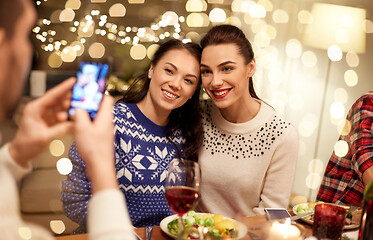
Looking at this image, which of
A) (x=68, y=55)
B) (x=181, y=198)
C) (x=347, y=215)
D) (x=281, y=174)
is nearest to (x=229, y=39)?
(x=281, y=174)

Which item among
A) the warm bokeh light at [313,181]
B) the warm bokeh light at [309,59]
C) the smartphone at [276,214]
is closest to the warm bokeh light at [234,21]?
the warm bokeh light at [309,59]

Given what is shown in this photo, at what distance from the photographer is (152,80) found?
1.66 m

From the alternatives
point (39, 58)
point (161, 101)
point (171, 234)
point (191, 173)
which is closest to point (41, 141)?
point (39, 58)

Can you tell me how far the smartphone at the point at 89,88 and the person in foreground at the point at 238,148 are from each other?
1059mm

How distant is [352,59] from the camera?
3.28 m

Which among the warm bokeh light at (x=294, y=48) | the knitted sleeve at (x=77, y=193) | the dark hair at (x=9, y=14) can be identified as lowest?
the knitted sleeve at (x=77, y=193)

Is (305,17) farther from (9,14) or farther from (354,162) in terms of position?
(9,14)

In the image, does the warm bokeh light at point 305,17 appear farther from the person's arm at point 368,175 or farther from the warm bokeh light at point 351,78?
the person's arm at point 368,175

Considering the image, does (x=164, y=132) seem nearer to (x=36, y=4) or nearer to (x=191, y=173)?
(x=191, y=173)

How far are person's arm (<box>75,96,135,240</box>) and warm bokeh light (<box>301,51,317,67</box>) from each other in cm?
324

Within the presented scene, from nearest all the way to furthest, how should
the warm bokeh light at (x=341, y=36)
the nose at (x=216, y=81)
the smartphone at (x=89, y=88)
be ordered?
1. the smartphone at (x=89, y=88)
2. the nose at (x=216, y=81)
3. the warm bokeh light at (x=341, y=36)

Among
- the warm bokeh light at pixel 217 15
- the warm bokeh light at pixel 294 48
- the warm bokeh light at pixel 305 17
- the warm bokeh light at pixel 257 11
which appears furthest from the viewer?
the warm bokeh light at pixel 217 15

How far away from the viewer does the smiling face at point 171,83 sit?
1.60 m

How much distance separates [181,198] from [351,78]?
111 inches
